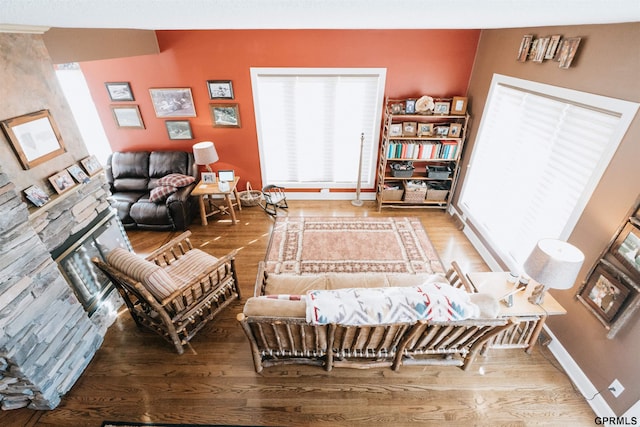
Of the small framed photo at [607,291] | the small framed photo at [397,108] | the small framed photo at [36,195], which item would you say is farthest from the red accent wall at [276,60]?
the small framed photo at [607,291]

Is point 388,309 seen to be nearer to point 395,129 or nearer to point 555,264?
point 555,264

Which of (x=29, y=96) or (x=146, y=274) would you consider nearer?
(x=29, y=96)

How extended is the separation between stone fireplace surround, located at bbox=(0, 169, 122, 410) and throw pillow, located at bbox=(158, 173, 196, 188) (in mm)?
1532

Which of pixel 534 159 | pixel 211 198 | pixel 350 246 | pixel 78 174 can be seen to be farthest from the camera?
pixel 211 198

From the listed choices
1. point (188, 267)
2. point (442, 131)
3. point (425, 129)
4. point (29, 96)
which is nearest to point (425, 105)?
point (425, 129)

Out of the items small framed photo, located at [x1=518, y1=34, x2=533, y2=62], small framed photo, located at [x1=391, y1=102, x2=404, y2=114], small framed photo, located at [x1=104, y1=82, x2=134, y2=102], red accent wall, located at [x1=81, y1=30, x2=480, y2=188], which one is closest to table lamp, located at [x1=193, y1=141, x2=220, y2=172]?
red accent wall, located at [x1=81, y1=30, x2=480, y2=188]

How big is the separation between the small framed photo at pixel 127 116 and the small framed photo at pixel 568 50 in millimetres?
4980

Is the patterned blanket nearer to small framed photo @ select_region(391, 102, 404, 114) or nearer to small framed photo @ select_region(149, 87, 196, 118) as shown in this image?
small framed photo @ select_region(391, 102, 404, 114)

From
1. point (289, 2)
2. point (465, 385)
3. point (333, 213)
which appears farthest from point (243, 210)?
point (289, 2)

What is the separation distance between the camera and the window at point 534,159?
2100 mm

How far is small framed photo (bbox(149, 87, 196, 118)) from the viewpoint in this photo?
397cm

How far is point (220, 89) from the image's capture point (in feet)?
13.0

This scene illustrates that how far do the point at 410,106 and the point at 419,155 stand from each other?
2.30ft

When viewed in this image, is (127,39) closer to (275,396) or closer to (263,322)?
(263,322)
